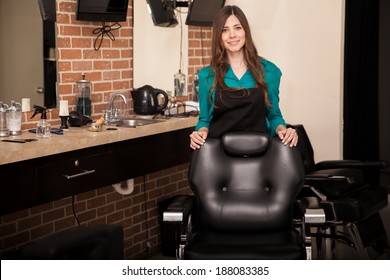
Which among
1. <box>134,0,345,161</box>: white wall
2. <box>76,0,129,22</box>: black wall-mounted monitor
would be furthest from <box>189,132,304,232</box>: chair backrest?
<box>134,0,345,161</box>: white wall

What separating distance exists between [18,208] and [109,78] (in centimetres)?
147

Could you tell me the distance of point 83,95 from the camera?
4.18 m

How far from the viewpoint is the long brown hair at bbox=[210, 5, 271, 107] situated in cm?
354

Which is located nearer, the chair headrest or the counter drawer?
the chair headrest

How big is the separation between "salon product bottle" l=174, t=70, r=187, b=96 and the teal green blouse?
4.50 feet

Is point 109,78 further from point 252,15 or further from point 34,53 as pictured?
point 252,15

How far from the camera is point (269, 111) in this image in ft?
12.3

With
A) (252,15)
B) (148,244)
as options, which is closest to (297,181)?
(148,244)

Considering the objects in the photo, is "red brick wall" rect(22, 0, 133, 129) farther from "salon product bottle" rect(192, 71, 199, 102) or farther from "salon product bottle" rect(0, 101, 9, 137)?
"salon product bottle" rect(192, 71, 199, 102)

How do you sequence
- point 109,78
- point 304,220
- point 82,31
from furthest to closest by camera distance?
1. point 109,78
2. point 82,31
3. point 304,220

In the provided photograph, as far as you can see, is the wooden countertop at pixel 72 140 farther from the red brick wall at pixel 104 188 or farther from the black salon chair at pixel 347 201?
the black salon chair at pixel 347 201

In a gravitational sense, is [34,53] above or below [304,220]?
above

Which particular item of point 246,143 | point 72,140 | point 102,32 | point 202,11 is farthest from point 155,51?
point 246,143

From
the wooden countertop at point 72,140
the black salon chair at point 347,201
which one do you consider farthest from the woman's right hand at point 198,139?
the black salon chair at point 347,201
